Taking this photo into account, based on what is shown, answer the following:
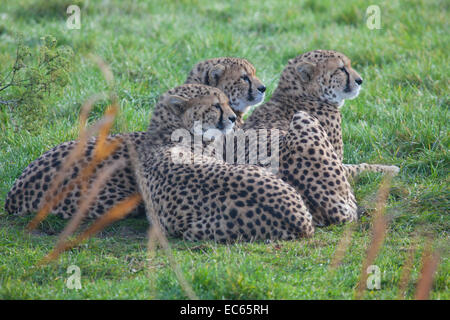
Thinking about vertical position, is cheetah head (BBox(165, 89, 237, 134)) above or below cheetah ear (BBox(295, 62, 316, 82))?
below

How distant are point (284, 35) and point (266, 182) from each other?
4114mm

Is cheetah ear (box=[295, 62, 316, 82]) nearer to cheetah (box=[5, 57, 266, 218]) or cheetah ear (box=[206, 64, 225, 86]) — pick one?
cheetah ear (box=[206, 64, 225, 86])

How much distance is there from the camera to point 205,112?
4395 millimetres

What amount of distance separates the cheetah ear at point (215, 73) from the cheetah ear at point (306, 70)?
1.83 feet

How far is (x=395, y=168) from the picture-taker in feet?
15.6

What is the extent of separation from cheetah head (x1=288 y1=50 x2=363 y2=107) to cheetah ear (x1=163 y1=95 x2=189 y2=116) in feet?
3.45

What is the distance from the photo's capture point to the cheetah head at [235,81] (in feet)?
16.2

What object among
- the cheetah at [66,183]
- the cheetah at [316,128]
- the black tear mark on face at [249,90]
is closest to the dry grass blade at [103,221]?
the cheetah at [66,183]

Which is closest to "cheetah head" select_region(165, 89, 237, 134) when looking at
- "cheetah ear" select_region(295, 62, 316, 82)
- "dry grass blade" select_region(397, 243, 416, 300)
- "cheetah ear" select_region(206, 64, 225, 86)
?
"cheetah ear" select_region(206, 64, 225, 86)

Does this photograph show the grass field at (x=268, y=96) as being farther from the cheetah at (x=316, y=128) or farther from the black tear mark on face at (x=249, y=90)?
the black tear mark on face at (x=249, y=90)

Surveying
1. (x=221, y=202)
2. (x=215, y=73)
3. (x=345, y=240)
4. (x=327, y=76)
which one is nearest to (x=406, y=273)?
(x=345, y=240)

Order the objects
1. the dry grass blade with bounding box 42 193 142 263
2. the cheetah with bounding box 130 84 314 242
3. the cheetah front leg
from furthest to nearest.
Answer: the cheetah front leg → the cheetah with bounding box 130 84 314 242 → the dry grass blade with bounding box 42 193 142 263

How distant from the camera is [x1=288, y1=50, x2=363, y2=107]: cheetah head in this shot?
16.3 feet

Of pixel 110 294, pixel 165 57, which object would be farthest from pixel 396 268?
pixel 165 57
